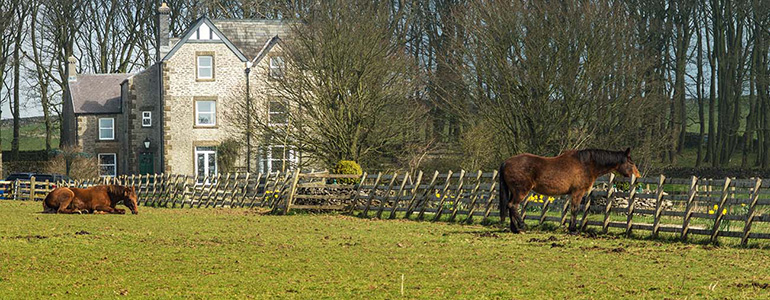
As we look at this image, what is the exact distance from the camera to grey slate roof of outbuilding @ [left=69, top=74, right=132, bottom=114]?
5847 cm

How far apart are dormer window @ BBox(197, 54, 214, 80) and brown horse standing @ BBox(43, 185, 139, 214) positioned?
25319 mm

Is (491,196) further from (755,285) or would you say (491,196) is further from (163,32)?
(163,32)

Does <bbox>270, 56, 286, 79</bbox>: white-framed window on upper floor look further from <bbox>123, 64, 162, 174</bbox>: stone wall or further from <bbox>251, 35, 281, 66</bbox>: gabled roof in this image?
<bbox>123, 64, 162, 174</bbox>: stone wall

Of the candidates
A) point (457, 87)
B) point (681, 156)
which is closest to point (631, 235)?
point (457, 87)

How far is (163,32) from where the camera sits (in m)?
55.2

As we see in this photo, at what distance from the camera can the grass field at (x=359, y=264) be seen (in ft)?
35.9

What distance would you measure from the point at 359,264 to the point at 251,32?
41.2 m

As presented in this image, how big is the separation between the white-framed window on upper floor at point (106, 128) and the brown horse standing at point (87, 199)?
105ft

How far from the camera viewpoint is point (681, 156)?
5644 cm

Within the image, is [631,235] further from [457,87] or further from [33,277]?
[457,87]

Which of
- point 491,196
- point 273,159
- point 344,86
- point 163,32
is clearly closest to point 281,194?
point 491,196

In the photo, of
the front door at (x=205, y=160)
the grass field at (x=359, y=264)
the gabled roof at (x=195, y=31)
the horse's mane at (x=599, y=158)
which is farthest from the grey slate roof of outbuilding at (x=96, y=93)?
the horse's mane at (x=599, y=158)

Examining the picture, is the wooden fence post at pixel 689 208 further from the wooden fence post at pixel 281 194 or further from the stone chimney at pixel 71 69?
the stone chimney at pixel 71 69

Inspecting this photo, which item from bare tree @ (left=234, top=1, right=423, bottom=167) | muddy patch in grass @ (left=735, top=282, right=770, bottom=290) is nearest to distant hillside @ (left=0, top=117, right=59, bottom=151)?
bare tree @ (left=234, top=1, right=423, bottom=167)
